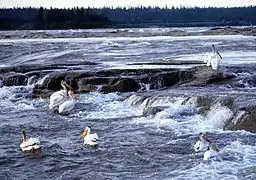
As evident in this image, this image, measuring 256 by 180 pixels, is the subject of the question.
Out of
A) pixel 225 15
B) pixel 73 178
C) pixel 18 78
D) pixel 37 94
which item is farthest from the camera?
pixel 225 15

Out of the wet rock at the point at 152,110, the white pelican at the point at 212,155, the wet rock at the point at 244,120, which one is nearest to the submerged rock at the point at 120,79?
the wet rock at the point at 152,110

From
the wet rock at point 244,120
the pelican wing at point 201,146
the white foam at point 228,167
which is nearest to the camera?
the white foam at point 228,167

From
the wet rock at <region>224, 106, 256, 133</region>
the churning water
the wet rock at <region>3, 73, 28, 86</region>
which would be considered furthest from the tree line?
the wet rock at <region>224, 106, 256, 133</region>

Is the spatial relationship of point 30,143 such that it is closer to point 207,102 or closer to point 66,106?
point 66,106

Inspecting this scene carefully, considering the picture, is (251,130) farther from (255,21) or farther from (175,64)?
(255,21)

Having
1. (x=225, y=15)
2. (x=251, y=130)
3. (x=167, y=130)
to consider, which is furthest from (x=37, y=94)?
(x=225, y=15)

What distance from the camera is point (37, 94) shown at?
22.7m

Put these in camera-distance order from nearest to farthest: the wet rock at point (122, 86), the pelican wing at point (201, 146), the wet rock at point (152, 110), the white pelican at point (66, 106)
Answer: the pelican wing at point (201, 146) → the wet rock at point (152, 110) → the white pelican at point (66, 106) → the wet rock at point (122, 86)

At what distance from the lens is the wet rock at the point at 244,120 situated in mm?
14000

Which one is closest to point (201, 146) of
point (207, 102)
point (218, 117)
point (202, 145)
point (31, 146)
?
point (202, 145)

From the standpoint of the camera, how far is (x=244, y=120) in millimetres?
14336

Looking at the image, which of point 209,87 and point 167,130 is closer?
point 167,130

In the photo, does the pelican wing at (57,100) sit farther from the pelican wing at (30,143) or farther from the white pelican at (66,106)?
the pelican wing at (30,143)

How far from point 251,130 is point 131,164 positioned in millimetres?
3826
